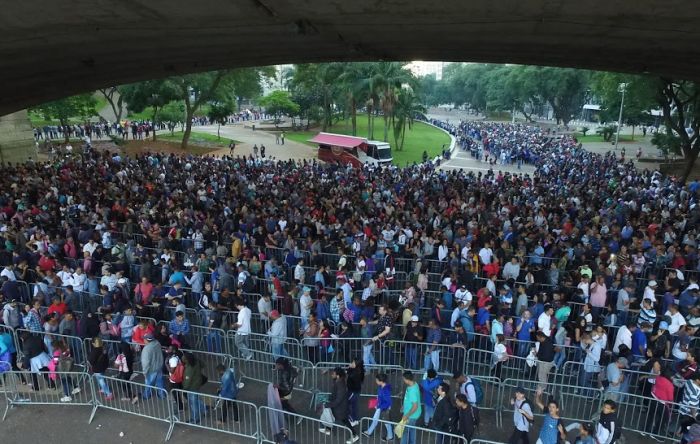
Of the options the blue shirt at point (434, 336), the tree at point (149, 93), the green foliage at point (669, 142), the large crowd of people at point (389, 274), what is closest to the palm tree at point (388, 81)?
the tree at point (149, 93)

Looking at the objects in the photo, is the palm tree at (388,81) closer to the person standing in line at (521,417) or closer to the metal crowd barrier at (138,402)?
the metal crowd barrier at (138,402)

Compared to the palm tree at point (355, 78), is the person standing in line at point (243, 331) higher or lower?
lower

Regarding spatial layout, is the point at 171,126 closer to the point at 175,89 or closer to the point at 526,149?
the point at 175,89

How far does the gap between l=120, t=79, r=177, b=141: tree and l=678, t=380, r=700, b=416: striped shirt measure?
40999mm

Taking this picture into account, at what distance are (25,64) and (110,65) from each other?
3.19 metres

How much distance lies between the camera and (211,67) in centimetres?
2266

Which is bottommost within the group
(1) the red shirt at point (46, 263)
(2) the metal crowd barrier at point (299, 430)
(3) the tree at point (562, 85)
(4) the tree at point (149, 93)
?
(2) the metal crowd barrier at point (299, 430)

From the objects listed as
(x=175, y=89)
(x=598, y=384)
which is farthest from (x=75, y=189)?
(x=175, y=89)

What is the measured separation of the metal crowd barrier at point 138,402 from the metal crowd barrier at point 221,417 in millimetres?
289

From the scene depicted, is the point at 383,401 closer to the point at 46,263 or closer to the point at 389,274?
the point at 389,274

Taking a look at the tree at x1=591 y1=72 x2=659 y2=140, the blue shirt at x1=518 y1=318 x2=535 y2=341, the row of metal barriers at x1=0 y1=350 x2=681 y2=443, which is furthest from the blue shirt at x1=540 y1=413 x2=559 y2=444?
the tree at x1=591 y1=72 x2=659 y2=140

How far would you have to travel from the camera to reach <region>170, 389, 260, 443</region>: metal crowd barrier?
8.30 metres

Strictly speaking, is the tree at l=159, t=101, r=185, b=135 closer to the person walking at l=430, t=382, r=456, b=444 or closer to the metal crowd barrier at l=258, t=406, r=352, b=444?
the metal crowd barrier at l=258, t=406, r=352, b=444

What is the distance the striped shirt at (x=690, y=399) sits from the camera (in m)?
7.54
